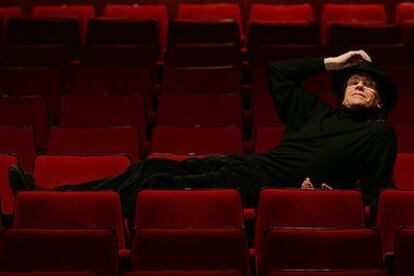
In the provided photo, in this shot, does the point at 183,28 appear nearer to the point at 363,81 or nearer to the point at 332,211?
the point at 363,81

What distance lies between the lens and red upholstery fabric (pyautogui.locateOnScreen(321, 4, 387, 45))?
54.6 inches

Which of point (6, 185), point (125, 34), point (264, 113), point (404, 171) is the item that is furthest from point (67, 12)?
point (404, 171)

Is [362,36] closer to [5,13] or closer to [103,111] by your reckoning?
[103,111]

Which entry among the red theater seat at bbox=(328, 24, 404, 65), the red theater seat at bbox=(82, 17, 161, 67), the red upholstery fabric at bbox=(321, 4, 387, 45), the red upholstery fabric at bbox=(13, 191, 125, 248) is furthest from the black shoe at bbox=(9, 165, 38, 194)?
the red upholstery fabric at bbox=(321, 4, 387, 45)

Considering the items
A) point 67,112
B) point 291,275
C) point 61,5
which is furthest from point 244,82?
point 291,275

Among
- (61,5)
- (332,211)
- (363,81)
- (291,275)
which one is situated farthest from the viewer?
(61,5)

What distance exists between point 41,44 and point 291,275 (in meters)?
0.77

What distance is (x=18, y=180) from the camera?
691mm

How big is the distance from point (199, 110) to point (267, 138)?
0.11m

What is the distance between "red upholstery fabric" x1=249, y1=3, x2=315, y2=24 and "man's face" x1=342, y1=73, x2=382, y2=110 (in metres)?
0.62

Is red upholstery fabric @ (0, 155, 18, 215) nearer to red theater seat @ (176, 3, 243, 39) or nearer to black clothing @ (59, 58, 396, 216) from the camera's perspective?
black clothing @ (59, 58, 396, 216)

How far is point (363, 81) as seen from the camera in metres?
0.76

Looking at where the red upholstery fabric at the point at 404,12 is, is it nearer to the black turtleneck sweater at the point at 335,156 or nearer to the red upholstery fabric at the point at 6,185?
the black turtleneck sweater at the point at 335,156

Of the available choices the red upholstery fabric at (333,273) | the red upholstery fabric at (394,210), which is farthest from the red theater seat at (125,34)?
the red upholstery fabric at (333,273)
